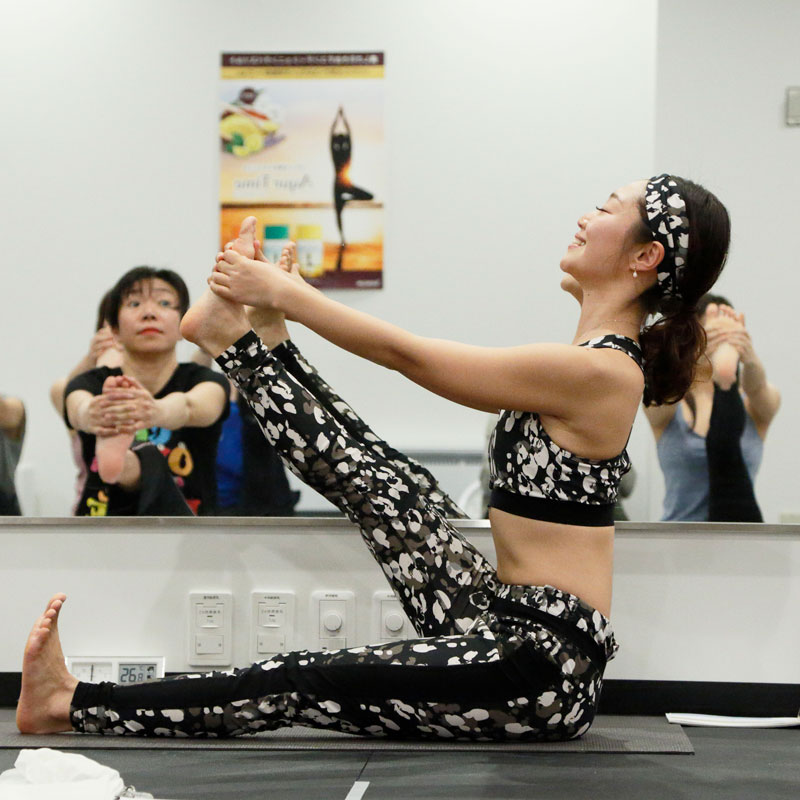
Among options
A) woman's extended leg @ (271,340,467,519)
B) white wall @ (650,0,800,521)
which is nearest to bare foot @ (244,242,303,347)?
woman's extended leg @ (271,340,467,519)

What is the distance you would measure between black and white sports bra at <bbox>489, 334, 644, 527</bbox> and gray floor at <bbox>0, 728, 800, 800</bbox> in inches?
14.0

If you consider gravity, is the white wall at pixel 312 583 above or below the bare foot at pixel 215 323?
below

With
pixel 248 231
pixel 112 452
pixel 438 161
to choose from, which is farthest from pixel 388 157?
pixel 112 452

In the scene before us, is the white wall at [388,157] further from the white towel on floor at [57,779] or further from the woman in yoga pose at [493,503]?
the white towel on floor at [57,779]

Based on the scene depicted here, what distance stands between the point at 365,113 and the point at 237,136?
23cm

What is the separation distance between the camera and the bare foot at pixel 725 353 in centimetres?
189

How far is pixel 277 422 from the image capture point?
1.63 meters

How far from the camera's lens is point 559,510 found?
5.16ft

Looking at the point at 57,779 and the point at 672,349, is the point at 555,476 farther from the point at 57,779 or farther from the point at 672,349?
the point at 57,779

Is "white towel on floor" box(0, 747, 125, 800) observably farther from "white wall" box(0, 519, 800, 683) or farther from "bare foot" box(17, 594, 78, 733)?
"white wall" box(0, 519, 800, 683)

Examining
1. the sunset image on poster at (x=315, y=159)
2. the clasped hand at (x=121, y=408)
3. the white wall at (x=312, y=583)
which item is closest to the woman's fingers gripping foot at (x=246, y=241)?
the sunset image on poster at (x=315, y=159)

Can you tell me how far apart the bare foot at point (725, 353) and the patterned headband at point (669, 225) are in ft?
0.99

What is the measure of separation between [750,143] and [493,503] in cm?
81

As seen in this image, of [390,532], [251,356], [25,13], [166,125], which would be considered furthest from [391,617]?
[25,13]
